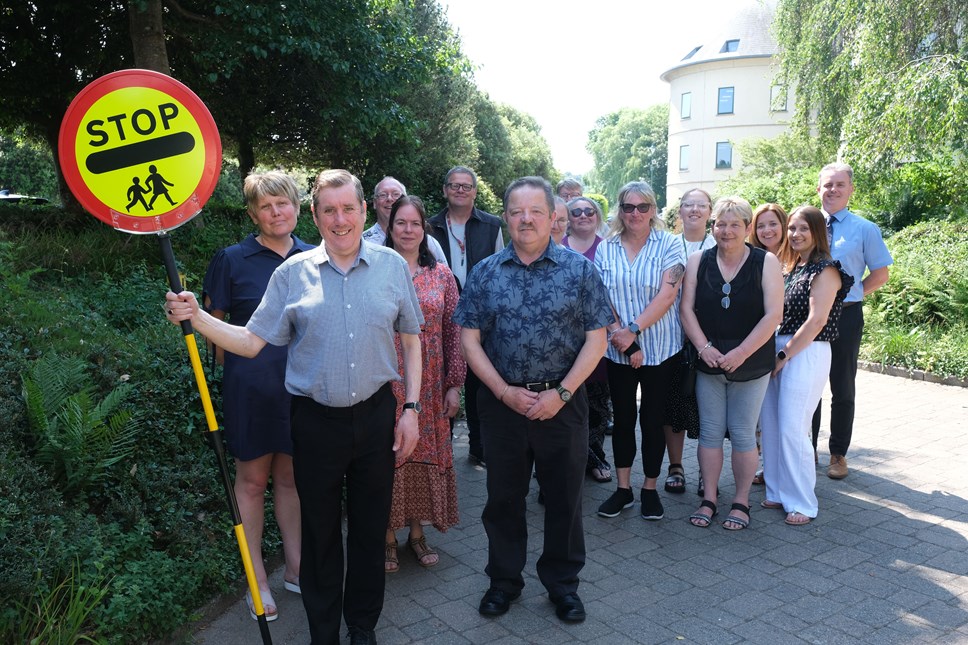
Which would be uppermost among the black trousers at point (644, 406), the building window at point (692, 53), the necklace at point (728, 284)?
the building window at point (692, 53)

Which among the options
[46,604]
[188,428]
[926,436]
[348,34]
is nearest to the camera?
[46,604]

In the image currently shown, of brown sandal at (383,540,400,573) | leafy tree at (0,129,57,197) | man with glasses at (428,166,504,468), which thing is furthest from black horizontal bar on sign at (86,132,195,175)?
leafy tree at (0,129,57,197)

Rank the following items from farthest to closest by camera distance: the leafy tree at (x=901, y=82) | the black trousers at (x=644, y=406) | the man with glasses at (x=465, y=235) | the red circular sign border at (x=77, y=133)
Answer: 1. the leafy tree at (x=901, y=82)
2. the man with glasses at (x=465, y=235)
3. the black trousers at (x=644, y=406)
4. the red circular sign border at (x=77, y=133)

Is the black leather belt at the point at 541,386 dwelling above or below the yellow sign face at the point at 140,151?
below

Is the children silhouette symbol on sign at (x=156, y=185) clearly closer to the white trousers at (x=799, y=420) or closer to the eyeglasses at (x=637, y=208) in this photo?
the eyeglasses at (x=637, y=208)

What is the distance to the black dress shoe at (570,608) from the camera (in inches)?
153

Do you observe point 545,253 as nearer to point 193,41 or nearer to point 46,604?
point 46,604

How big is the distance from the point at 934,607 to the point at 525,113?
1817 inches

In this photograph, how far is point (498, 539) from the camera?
408 cm

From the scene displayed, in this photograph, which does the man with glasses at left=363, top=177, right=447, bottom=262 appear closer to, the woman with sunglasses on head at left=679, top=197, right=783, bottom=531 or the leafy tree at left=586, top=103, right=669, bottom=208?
the woman with sunglasses on head at left=679, top=197, right=783, bottom=531

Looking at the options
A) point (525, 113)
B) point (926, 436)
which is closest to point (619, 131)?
point (525, 113)

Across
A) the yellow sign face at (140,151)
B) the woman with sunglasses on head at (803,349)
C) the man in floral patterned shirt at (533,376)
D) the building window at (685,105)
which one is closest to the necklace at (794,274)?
the woman with sunglasses on head at (803,349)

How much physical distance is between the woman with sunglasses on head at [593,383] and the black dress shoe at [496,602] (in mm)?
2050

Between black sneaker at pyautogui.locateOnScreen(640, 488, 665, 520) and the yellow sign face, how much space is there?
11.7 ft
